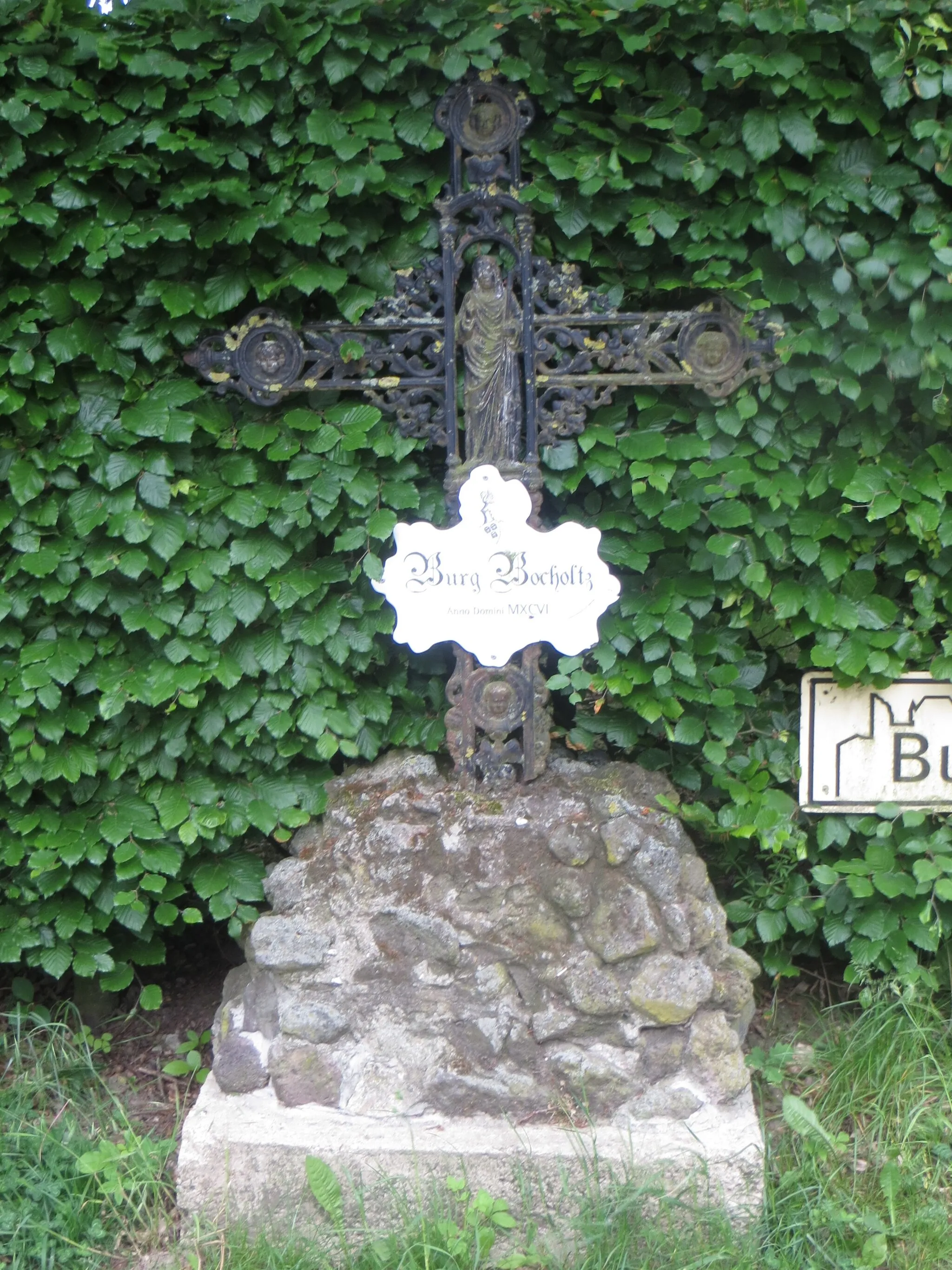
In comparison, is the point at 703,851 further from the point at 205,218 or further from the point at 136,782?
the point at 205,218

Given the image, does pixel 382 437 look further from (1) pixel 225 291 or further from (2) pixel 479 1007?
(2) pixel 479 1007

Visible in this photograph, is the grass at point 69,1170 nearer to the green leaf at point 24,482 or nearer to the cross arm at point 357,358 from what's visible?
the green leaf at point 24,482

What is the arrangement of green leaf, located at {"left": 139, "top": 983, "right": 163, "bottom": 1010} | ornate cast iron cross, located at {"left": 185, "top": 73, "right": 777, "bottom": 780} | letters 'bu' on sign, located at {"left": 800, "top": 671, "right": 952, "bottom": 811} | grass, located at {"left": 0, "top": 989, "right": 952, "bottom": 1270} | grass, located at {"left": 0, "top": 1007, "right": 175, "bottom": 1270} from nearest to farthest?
grass, located at {"left": 0, "top": 989, "right": 952, "bottom": 1270} → grass, located at {"left": 0, "top": 1007, "right": 175, "bottom": 1270} → ornate cast iron cross, located at {"left": 185, "top": 73, "right": 777, "bottom": 780} → letters 'bu' on sign, located at {"left": 800, "top": 671, "right": 952, "bottom": 811} → green leaf, located at {"left": 139, "top": 983, "right": 163, "bottom": 1010}

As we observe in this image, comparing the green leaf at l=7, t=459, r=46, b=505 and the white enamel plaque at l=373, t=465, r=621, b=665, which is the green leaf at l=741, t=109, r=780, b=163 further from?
the green leaf at l=7, t=459, r=46, b=505

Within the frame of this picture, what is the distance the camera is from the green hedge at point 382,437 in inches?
108

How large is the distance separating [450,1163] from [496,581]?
1.44m

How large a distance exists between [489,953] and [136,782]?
3.70ft

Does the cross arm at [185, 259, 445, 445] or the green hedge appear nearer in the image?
→ the green hedge

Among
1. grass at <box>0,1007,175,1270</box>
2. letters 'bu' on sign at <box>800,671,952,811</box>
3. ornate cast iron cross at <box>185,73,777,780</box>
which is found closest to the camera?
grass at <box>0,1007,175,1270</box>

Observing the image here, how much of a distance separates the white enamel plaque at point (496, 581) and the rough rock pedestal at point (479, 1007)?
1.37 feet

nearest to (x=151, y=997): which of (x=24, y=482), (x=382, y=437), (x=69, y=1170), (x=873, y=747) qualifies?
(x=69, y=1170)

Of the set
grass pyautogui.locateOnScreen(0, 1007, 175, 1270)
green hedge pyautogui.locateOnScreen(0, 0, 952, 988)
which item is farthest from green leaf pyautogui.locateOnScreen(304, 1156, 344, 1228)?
green hedge pyautogui.locateOnScreen(0, 0, 952, 988)

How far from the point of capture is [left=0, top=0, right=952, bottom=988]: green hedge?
274cm

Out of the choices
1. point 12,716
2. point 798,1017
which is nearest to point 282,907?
point 12,716
